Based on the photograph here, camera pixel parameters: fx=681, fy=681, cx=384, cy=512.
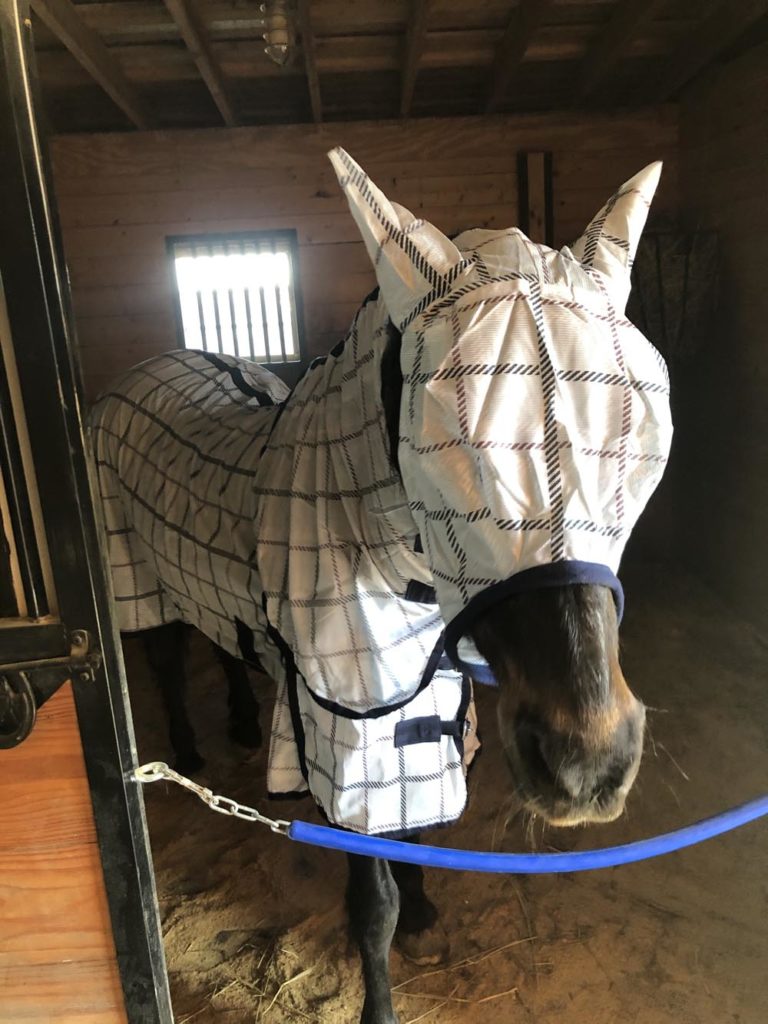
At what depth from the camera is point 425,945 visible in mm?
1441

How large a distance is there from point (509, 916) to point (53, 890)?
1.11 metres

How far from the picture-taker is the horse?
0.64m

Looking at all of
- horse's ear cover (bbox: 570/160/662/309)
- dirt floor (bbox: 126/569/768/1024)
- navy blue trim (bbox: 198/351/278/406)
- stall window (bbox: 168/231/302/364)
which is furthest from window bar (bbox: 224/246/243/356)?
horse's ear cover (bbox: 570/160/662/309)

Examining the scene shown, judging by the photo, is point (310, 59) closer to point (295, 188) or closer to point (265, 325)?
point (295, 188)

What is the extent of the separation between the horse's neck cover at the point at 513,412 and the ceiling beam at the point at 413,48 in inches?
76.1

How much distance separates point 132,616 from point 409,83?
2.33m

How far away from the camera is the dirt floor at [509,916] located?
1313mm

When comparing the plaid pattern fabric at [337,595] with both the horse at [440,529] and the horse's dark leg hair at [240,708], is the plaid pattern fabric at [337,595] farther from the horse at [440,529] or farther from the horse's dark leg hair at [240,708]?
the horse's dark leg hair at [240,708]

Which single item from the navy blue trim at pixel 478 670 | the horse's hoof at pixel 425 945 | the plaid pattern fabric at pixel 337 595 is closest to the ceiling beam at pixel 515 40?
the plaid pattern fabric at pixel 337 595

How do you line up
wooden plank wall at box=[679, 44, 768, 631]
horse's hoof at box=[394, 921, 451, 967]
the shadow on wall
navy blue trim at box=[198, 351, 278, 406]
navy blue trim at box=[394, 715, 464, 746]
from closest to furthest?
navy blue trim at box=[394, 715, 464, 746]
horse's hoof at box=[394, 921, 451, 967]
navy blue trim at box=[198, 351, 278, 406]
wooden plank wall at box=[679, 44, 768, 631]
the shadow on wall

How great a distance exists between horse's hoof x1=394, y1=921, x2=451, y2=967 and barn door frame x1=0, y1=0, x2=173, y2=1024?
81 cm

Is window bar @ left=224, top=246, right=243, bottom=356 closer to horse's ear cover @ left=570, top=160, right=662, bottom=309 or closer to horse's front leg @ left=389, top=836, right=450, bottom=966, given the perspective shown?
horse's front leg @ left=389, top=836, right=450, bottom=966

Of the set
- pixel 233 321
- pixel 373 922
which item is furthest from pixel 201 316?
pixel 373 922

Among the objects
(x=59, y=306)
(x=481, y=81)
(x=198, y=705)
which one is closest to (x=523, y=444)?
(x=59, y=306)
